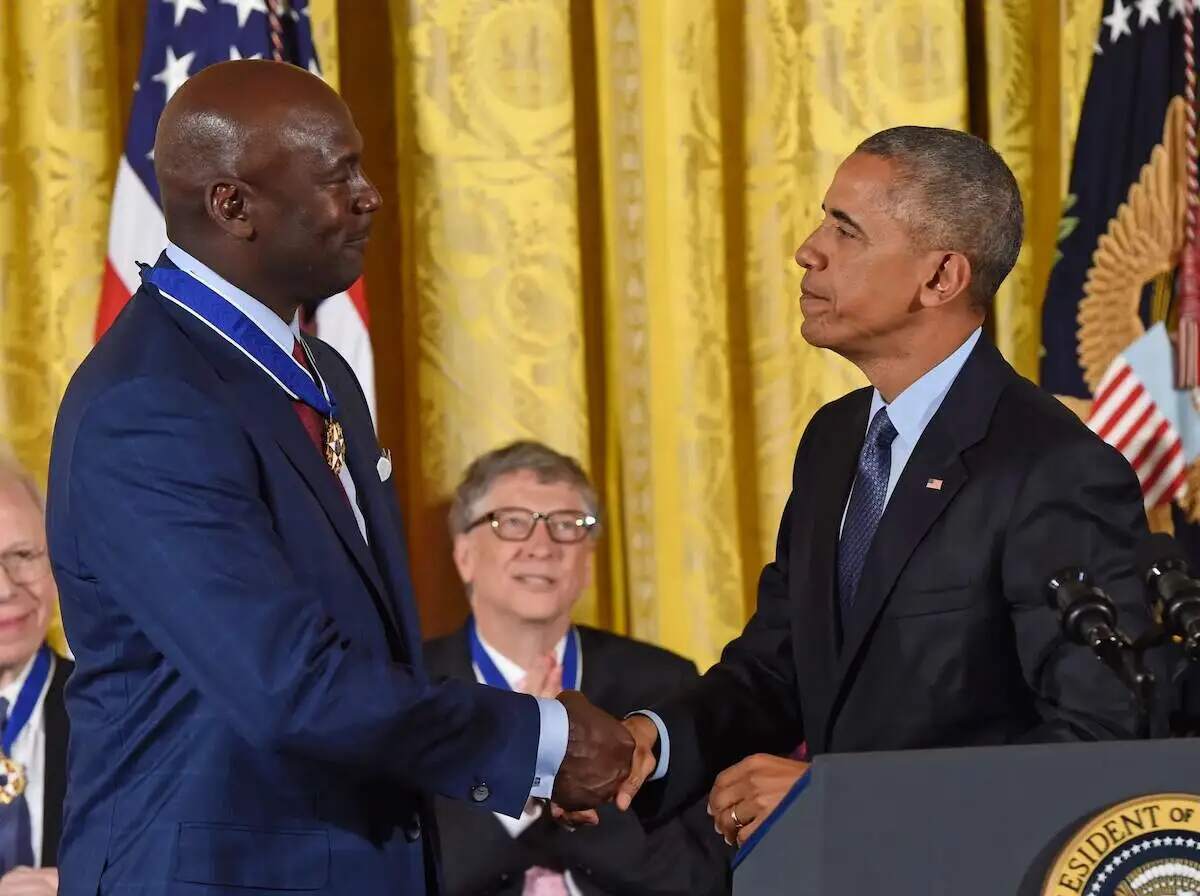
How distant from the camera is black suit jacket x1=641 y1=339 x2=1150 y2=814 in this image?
2420 millimetres

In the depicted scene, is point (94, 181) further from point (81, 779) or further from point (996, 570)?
point (996, 570)

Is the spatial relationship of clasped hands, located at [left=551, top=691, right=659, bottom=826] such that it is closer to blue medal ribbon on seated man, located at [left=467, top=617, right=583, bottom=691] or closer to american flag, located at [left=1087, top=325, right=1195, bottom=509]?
blue medal ribbon on seated man, located at [left=467, top=617, right=583, bottom=691]

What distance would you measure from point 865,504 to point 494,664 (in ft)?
5.92

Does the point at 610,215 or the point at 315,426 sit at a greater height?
the point at 610,215

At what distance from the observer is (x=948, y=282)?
2684mm

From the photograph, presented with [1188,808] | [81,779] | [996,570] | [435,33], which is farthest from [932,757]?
[435,33]

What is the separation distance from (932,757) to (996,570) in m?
0.74

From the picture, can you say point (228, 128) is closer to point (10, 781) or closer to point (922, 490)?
point (922, 490)

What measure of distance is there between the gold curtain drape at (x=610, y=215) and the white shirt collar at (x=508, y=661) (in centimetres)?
39

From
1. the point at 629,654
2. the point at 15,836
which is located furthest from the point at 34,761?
the point at 629,654

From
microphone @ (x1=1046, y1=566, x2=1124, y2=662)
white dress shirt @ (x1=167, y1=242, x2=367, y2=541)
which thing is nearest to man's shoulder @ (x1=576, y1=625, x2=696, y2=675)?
white dress shirt @ (x1=167, y1=242, x2=367, y2=541)

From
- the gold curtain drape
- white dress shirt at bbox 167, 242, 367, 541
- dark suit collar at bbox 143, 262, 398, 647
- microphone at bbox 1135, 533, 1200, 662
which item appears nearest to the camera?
microphone at bbox 1135, 533, 1200, 662

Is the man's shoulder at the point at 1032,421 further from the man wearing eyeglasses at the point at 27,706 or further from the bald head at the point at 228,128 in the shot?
the man wearing eyeglasses at the point at 27,706

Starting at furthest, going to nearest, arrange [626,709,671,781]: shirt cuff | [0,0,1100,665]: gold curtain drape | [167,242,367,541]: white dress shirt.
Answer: [0,0,1100,665]: gold curtain drape → [626,709,671,781]: shirt cuff → [167,242,367,541]: white dress shirt
